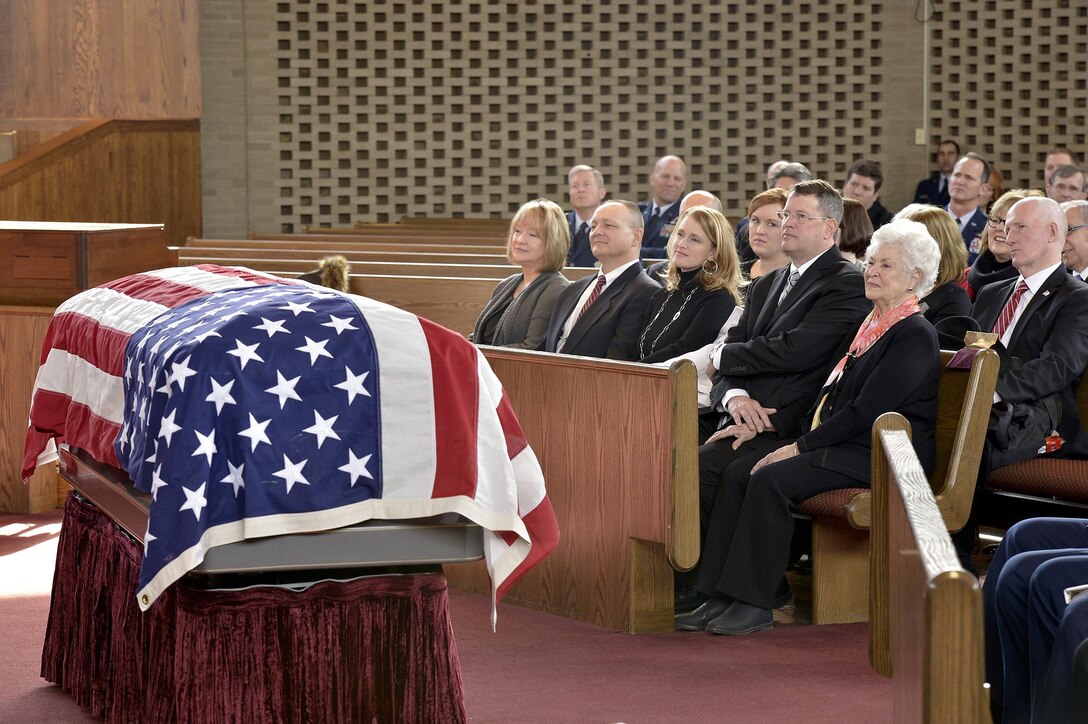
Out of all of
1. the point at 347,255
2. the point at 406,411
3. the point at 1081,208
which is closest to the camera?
the point at 406,411

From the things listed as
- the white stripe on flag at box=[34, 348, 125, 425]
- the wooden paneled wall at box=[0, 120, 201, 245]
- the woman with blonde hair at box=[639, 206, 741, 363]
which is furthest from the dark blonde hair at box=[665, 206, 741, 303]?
the wooden paneled wall at box=[0, 120, 201, 245]

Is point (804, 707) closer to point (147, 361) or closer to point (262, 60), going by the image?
point (147, 361)

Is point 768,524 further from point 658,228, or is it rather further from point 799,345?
point 658,228

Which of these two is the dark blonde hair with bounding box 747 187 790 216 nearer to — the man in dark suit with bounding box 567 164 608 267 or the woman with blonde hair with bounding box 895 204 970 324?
the woman with blonde hair with bounding box 895 204 970 324

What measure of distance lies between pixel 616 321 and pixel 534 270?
21.4 inches

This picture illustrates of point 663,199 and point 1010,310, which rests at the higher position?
point 663,199

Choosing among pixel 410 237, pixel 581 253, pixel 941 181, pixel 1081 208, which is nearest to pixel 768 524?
pixel 1081 208

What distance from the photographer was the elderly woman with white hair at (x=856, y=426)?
427cm

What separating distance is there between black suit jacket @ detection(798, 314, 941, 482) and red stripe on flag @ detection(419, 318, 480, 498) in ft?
5.57

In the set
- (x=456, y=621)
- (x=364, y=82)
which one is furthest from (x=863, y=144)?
(x=456, y=621)

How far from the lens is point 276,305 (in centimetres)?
299

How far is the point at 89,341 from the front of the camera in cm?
351

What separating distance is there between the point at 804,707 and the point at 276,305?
5.73ft

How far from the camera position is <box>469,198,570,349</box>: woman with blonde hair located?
5.40m
